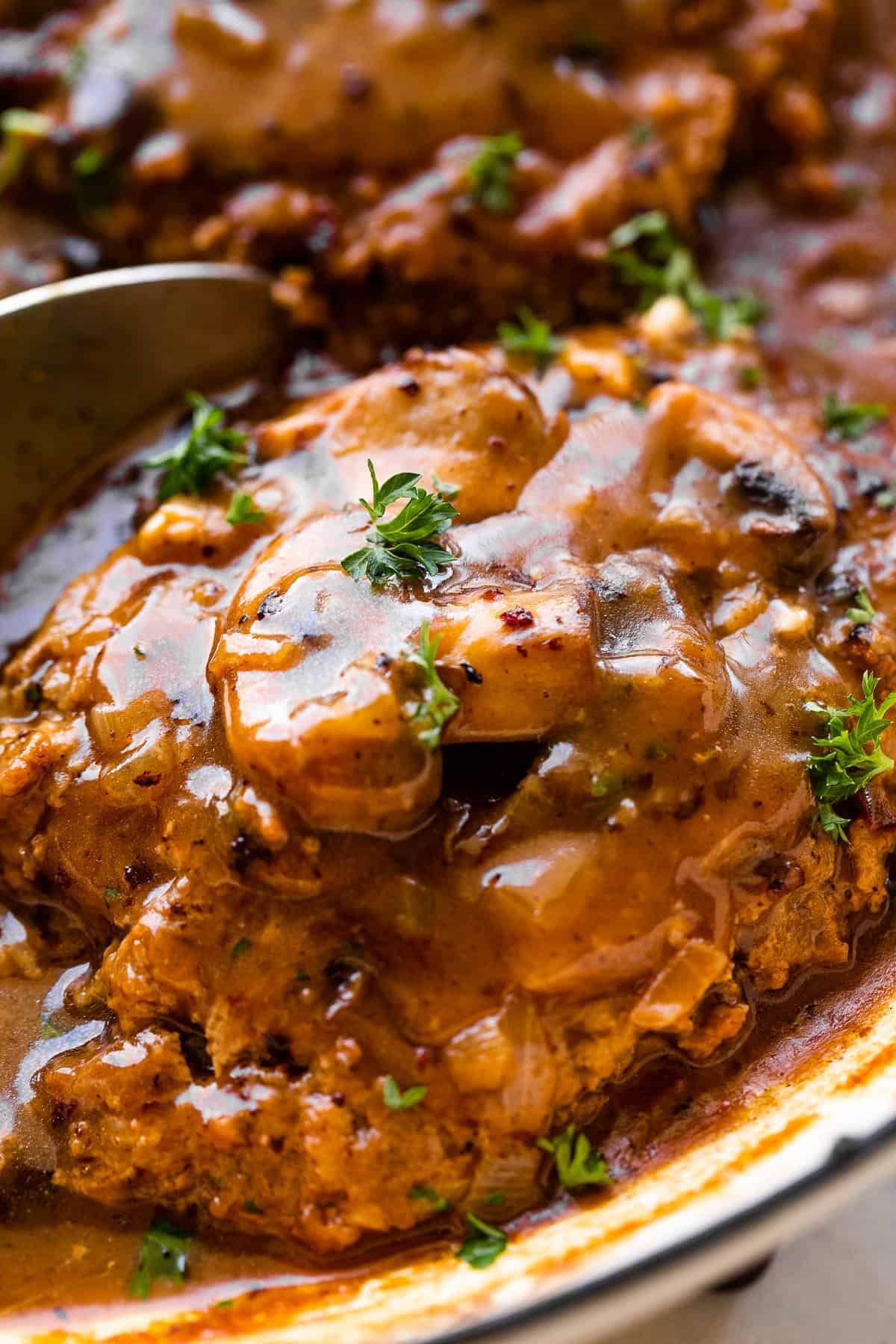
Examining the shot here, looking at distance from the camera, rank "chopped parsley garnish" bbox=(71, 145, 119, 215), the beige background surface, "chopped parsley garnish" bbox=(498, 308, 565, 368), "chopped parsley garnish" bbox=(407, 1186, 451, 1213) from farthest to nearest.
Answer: "chopped parsley garnish" bbox=(71, 145, 119, 215) < "chopped parsley garnish" bbox=(498, 308, 565, 368) < the beige background surface < "chopped parsley garnish" bbox=(407, 1186, 451, 1213)

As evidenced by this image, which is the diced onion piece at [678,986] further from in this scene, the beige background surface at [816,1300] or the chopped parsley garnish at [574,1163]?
the beige background surface at [816,1300]

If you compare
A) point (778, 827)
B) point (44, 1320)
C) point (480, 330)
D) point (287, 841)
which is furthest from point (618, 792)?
point (480, 330)

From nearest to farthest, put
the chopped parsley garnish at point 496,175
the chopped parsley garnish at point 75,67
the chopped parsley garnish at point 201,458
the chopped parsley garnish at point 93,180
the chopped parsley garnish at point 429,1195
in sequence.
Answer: the chopped parsley garnish at point 429,1195
the chopped parsley garnish at point 201,458
the chopped parsley garnish at point 496,175
the chopped parsley garnish at point 93,180
the chopped parsley garnish at point 75,67

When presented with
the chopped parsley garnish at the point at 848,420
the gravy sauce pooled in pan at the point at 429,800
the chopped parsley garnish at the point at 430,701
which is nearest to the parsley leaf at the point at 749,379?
the gravy sauce pooled in pan at the point at 429,800

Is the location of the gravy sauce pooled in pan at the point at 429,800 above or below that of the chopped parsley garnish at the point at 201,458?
below

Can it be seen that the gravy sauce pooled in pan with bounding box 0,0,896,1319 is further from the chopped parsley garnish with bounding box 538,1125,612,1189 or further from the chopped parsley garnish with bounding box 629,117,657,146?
the chopped parsley garnish with bounding box 629,117,657,146

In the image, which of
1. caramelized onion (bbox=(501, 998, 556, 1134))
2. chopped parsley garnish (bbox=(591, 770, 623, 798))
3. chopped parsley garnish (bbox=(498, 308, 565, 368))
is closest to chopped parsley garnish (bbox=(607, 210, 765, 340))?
chopped parsley garnish (bbox=(498, 308, 565, 368))

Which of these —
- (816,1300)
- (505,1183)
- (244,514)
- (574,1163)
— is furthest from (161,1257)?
(244,514)

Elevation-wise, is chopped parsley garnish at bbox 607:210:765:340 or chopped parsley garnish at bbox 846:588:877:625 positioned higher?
chopped parsley garnish at bbox 607:210:765:340
